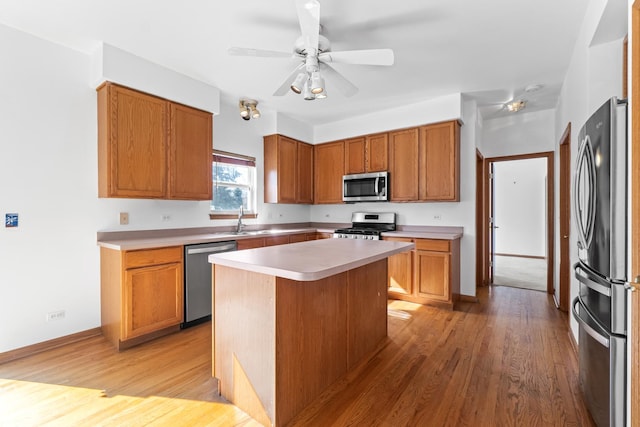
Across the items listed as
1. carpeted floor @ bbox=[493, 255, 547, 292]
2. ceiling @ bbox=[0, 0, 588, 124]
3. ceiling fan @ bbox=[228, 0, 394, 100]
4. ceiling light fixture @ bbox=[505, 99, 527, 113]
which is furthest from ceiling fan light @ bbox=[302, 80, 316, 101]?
carpeted floor @ bbox=[493, 255, 547, 292]

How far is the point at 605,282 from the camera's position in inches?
56.3

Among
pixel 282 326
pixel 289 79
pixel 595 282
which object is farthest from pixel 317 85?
pixel 595 282

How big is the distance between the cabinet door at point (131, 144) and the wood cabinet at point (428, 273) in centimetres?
284

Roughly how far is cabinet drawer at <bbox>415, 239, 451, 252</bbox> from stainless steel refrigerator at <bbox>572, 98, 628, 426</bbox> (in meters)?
1.74

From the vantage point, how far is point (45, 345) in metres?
2.49

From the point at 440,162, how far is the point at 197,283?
326 cm

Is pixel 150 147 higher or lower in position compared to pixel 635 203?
higher

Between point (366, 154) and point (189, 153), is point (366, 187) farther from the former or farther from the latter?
point (189, 153)

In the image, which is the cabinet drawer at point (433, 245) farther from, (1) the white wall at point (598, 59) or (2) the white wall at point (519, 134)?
(2) the white wall at point (519, 134)

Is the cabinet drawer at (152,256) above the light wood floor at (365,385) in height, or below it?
above

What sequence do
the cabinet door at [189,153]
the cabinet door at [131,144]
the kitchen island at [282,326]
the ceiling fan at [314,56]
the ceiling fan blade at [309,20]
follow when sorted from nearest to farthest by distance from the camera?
the kitchen island at [282,326]
the ceiling fan blade at [309,20]
the ceiling fan at [314,56]
the cabinet door at [131,144]
the cabinet door at [189,153]

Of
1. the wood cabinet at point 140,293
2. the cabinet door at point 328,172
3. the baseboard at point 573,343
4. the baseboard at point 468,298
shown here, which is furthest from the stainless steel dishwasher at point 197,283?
the baseboard at point 573,343

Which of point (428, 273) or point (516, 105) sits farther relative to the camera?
point (516, 105)

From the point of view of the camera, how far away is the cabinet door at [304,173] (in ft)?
15.9
